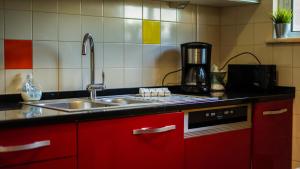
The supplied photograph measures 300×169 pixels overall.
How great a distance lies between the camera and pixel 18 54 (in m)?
2.23

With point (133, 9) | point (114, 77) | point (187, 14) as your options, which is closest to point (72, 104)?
point (114, 77)

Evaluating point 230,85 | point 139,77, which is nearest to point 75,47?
point 139,77

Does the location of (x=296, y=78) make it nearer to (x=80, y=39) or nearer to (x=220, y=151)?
(x=220, y=151)

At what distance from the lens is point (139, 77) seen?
9.03ft

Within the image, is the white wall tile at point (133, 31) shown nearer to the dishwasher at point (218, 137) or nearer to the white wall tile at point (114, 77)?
the white wall tile at point (114, 77)

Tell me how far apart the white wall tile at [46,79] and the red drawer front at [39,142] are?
0.68 meters

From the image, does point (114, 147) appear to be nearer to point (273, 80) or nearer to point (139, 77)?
point (139, 77)

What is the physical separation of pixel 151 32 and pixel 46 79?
2.63 feet

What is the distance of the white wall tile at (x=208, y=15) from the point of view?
3.08 metres

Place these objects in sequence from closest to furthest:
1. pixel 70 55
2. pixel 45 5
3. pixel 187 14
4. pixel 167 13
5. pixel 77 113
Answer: pixel 77 113
pixel 45 5
pixel 70 55
pixel 167 13
pixel 187 14

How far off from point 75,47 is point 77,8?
22cm

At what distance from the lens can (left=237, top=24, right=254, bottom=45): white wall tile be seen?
3.02m

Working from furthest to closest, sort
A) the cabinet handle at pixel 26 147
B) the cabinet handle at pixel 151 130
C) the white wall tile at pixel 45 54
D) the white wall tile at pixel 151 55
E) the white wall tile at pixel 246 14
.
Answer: the white wall tile at pixel 246 14 < the white wall tile at pixel 151 55 < the white wall tile at pixel 45 54 < the cabinet handle at pixel 151 130 < the cabinet handle at pixel 26 147

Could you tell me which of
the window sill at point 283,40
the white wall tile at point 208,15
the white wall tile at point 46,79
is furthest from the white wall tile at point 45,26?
the window sill at point 283,40
